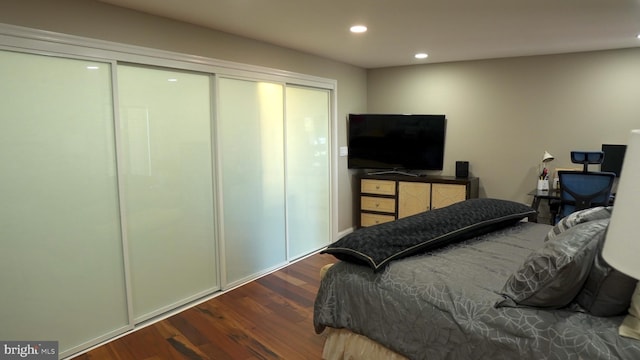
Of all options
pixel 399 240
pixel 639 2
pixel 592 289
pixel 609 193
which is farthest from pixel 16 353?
pixel 609 193

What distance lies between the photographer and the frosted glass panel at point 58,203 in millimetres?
2264

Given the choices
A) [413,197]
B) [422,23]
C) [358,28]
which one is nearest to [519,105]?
[413,197]

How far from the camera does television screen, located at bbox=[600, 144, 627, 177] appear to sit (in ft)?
13.3

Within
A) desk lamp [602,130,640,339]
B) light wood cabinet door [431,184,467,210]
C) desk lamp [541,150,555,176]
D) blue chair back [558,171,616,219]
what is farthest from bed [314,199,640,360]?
desk lamp [541,150,555,176]

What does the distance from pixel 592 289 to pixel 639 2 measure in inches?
82.9

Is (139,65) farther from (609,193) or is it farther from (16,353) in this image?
(609,193)

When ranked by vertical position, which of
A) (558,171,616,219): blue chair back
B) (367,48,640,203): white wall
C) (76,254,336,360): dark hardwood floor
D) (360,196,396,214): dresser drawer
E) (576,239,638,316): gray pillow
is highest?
(367,48,640,203): white wall

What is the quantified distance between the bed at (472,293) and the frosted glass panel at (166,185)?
1460 millimetres

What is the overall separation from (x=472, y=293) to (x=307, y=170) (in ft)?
9.54

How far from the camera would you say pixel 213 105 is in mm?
3359

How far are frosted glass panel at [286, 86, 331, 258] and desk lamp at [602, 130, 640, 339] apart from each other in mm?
3533

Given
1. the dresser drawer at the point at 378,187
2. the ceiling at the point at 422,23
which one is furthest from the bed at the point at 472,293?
the dresser drawer at the point at 378,187

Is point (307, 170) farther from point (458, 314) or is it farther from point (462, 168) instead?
point (458, 314)

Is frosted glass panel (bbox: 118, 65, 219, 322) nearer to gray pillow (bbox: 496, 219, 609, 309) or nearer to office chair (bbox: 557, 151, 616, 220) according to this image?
gray pillow (bbox: 496, 219, 609, 309)
